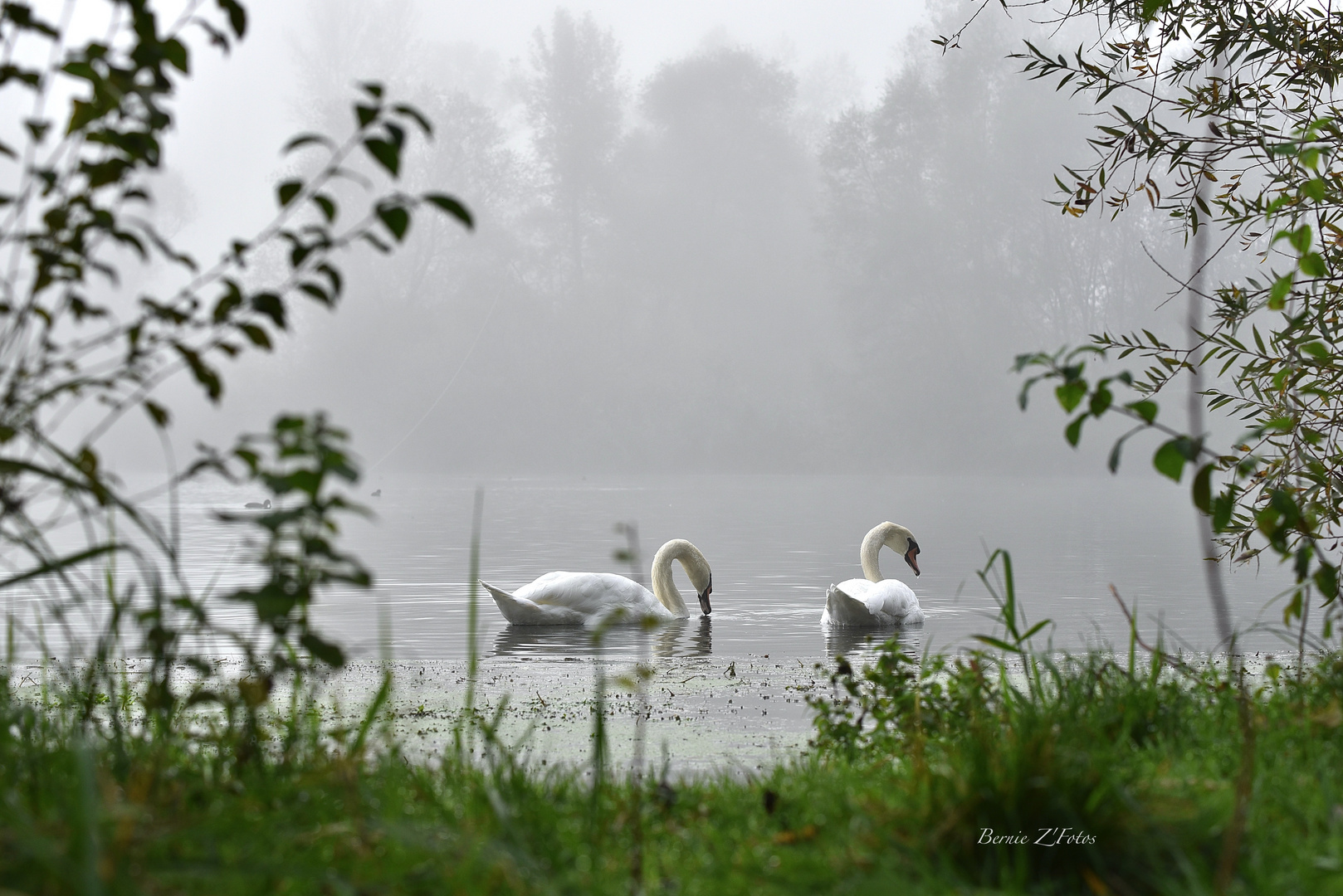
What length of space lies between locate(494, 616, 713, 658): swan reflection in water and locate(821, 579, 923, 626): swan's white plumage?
3.52 ft

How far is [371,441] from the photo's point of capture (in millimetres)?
61750

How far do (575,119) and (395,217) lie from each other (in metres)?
63.0

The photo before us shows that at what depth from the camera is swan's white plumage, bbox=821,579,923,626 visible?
34.6 feet

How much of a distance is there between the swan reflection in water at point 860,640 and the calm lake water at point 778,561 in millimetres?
45

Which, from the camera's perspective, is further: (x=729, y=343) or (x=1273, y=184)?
(x=729, y=343)

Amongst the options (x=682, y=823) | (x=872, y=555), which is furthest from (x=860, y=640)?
(x=682, y=823)

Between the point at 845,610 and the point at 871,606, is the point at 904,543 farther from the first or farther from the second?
the point at 845,610

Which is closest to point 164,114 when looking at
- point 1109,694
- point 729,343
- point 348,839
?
point 348,839

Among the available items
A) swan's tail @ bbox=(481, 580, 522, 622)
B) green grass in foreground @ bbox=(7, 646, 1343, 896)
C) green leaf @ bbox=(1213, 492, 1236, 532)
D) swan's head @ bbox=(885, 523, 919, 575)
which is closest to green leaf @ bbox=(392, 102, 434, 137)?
green grass in foreground @ bbox=(7, 646, 1343, 896)

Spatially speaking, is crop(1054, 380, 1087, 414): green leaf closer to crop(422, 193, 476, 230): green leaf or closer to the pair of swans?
crop(422, 193, 476, 230): green leaf

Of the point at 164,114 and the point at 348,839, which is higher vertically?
the point at 164,114

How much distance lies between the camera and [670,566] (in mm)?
12438

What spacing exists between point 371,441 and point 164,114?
199 ft

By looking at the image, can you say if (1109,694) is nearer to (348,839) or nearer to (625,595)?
(348,839)
